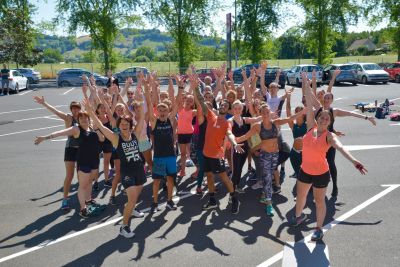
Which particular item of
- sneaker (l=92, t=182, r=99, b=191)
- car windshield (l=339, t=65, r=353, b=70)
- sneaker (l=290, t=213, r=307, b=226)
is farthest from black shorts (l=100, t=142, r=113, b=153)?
car windshield (l=339, t=65, r=353, b=70)

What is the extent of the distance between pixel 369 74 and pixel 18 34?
3021cm

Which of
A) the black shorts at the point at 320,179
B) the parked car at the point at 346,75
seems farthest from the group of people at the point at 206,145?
the parked car at the point at 346,75

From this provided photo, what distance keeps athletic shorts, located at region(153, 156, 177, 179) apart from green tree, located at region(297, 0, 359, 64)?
121 ft

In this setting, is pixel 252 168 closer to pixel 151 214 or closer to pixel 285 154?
pixel 285 154

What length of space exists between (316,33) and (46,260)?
129ft

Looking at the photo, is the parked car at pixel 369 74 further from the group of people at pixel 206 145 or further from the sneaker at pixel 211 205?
the sneaker at pixel 211 205

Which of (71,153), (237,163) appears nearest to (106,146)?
(71,153)

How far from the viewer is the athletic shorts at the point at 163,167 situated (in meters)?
6.23

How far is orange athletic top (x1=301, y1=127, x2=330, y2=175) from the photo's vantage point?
5129mm

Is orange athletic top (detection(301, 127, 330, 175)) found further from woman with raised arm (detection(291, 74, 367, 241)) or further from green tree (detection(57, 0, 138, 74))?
green tree (detection(57, 0, 138, 74))

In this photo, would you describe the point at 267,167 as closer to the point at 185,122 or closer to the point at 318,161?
the point at 318,161

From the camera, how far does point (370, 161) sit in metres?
9.02

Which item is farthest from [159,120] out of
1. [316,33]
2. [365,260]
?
[316,33]

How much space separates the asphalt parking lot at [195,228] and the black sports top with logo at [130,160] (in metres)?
0.92
